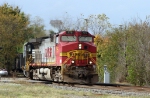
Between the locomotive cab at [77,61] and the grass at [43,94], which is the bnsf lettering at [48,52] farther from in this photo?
the grass at [43,94]

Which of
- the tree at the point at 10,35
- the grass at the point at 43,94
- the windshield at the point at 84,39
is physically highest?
the tree at the point at 10,35

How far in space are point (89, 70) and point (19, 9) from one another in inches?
1318

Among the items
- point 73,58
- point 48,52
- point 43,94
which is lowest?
point 43,94

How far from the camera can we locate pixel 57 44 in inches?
910

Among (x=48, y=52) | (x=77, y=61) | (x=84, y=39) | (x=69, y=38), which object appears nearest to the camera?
(x=77, y=61)

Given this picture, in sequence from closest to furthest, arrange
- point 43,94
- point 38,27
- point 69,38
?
point 43,94 < point 69,38 < point 38,27

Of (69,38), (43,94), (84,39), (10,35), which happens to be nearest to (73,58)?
(69,38)

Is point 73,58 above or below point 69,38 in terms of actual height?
below

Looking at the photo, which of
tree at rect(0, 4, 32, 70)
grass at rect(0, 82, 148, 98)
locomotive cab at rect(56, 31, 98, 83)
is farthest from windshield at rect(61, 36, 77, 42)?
tree at rect(0, 4, 32, 70)

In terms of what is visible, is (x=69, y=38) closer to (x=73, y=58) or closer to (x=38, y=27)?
(x=73, y=58)

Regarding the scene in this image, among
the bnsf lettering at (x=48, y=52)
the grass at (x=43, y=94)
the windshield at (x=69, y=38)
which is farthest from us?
the bnsf lettering at (x=48, y=52)

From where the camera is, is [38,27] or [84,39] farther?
[38,27]

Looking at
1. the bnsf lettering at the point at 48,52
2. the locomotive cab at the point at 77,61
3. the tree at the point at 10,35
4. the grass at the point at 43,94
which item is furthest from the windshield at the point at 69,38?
the tree at the point at 10,35

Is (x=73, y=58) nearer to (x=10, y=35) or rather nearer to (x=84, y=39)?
(x=84, y=39)
